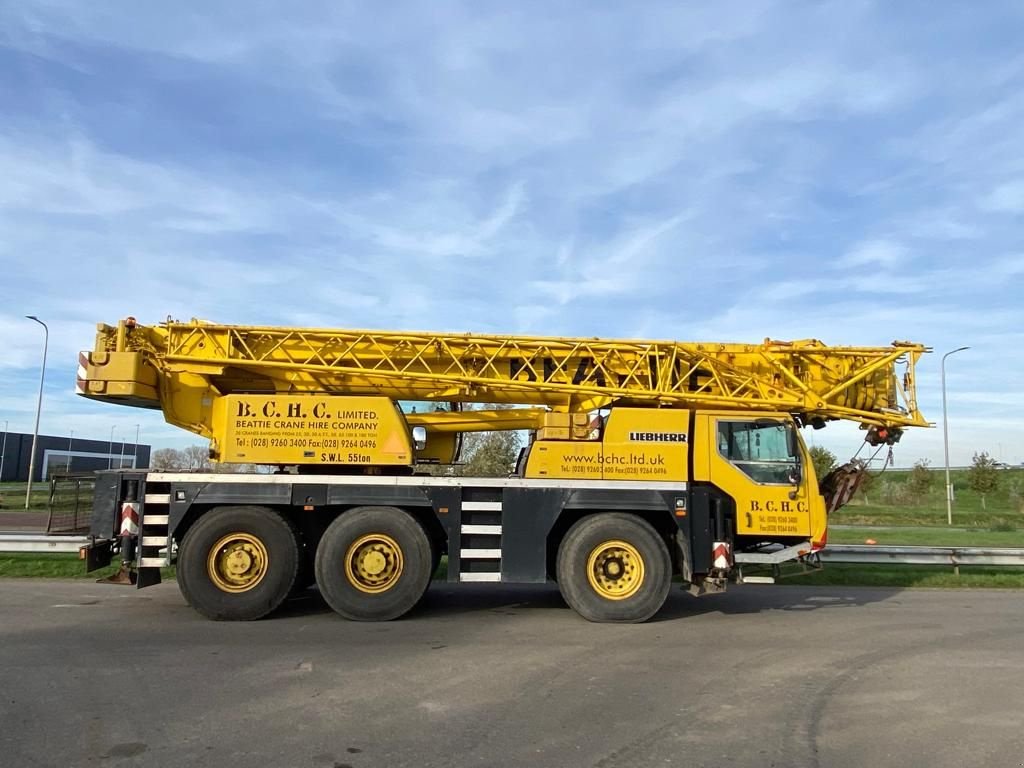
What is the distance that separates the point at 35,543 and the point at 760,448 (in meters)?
11.2

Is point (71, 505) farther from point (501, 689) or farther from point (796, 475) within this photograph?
point (796, 475)

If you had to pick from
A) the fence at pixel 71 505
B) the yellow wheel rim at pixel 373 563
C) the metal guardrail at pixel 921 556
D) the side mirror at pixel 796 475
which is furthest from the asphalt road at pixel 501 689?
the metal guardrail at pixel 921 556

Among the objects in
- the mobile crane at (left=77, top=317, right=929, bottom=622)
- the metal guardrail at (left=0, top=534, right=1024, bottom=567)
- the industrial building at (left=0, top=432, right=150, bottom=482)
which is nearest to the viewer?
the mobile crane at (left=77, top=317, right=929, bottom=622)

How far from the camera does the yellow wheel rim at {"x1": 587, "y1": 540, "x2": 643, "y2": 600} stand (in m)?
9.34

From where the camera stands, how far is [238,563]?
9242 mm

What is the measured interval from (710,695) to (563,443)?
13.8 feet

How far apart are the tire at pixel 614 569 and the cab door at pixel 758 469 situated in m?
1.20

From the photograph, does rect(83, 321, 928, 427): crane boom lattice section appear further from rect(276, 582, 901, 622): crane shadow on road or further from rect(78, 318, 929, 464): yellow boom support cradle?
rect(276, 582, 901, 622): crane shadow on road

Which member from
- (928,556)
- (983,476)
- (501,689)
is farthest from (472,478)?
(983,476)

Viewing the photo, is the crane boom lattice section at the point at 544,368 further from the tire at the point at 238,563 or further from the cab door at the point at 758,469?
the tire at the point at 238,563

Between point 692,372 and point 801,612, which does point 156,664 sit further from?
point 801,612

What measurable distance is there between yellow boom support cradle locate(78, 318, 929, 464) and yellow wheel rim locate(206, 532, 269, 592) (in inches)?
56.1

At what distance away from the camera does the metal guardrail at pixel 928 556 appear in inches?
530

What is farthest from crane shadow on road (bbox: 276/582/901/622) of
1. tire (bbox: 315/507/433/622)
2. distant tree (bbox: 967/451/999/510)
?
distant tree (bbox: 967/451/999/510)
